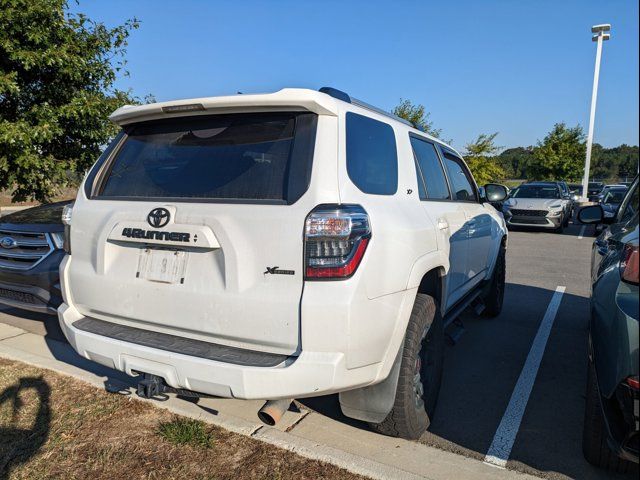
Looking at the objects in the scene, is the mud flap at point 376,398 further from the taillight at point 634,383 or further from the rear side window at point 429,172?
the rear side window at point 429,172

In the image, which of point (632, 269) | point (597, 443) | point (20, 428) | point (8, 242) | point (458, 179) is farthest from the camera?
point (8, 242)

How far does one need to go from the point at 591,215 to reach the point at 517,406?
178 centimetres

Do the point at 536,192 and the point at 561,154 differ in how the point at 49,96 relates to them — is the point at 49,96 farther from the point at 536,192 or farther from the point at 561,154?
the point at 561,154

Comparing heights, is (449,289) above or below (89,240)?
below

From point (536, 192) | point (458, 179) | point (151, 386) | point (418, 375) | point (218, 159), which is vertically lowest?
point (418, 375)

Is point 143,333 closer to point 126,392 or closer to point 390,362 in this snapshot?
point 126,392

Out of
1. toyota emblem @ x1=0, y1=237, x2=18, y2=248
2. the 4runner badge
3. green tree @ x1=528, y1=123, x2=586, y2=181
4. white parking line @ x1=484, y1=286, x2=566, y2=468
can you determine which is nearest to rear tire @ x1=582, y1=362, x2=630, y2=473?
white parking line @ x1=484, y1=286, x2=566, y2=468

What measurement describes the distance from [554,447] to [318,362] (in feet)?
5.84

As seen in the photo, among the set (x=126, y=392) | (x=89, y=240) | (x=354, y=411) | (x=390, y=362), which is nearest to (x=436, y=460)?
(x=354, y=411)

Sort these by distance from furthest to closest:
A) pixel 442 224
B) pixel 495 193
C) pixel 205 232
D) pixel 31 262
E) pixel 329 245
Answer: pixel 495 193, pixel 31 262, pixel 442 224, pixel 205 232, pixel 329 245

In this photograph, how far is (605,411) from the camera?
6.81ft

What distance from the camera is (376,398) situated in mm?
2508

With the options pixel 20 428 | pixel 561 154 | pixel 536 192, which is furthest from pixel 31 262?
pixel 561 154

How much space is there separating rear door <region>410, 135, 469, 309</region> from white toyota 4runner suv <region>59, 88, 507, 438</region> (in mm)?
175
